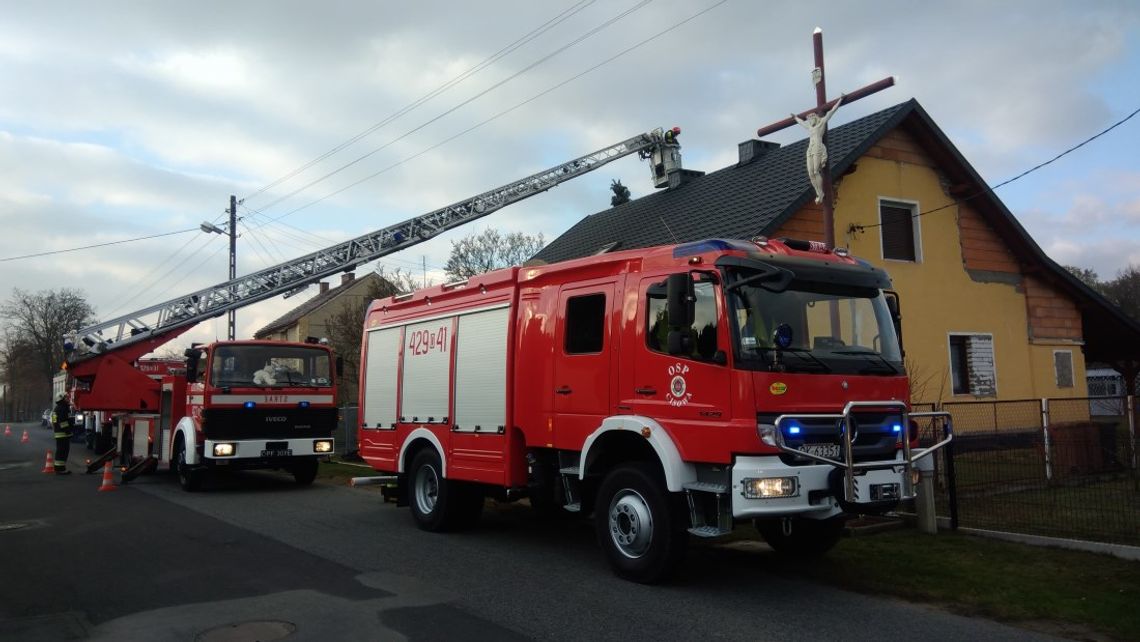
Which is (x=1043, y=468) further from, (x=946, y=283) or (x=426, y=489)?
(x=946, y=283)

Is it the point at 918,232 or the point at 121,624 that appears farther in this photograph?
the point at 918,232

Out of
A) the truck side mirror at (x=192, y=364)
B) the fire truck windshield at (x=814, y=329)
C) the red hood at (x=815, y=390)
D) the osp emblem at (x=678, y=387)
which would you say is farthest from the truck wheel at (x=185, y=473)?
the red hood at (x=815, y=390)

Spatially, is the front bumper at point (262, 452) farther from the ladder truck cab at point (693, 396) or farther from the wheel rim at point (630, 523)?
the wheel rim at point (630, 523)

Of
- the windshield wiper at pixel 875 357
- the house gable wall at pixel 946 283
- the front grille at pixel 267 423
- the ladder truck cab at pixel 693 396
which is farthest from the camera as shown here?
the house gable wall at pixel 946 283

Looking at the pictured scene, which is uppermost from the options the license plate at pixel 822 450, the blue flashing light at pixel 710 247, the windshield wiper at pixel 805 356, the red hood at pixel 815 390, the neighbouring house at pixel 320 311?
the neighbouring house at pixel 320 311

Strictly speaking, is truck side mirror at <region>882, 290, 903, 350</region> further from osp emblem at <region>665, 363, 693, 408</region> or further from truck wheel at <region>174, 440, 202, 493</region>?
truck wheel at <region>174, 440, 202, 493</region>

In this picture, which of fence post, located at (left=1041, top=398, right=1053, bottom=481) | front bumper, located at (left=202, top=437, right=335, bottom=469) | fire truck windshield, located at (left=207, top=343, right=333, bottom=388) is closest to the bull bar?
fence post, located at (left=1041, top=398, right=1053, bottom=481)

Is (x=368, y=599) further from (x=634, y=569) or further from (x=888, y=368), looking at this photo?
(x=888, y=368)

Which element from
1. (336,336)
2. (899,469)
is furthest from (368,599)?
(336,336)

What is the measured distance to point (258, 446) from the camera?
1363cm

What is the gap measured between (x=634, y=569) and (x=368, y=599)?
7.19 ft

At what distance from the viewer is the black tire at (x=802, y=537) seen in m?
7.50

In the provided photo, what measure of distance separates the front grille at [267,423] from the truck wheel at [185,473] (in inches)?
37.8

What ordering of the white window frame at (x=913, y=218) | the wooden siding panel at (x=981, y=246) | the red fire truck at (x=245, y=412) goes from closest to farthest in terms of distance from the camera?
the red fire truck at (x=245, y=412)
the white window frame at (x=913, y=218)
the wooden siding panel at (x=981, y=246)
